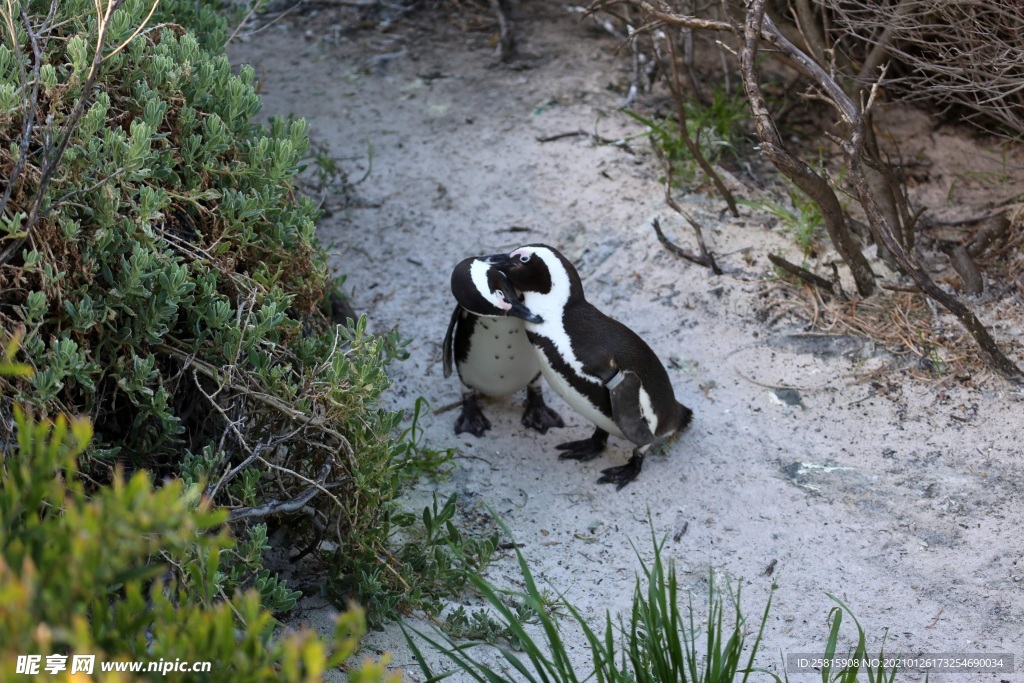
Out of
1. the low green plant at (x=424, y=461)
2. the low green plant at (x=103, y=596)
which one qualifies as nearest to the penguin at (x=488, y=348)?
the low green plant at (x=424, y=461)

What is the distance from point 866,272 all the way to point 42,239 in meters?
3.28

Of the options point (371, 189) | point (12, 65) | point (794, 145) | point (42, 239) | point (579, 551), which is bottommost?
point (579, 551)

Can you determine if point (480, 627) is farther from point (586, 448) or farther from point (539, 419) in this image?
point (539, 419)

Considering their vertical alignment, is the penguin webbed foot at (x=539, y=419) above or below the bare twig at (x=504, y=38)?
below

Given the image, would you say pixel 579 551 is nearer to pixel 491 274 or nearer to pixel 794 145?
pixel 491 274

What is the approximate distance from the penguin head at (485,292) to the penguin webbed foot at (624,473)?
0.65 m

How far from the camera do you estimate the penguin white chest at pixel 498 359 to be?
391 centimetres

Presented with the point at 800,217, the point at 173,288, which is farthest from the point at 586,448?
the point at 173,288

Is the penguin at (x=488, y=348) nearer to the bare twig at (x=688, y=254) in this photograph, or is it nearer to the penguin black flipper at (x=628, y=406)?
the penguin black flipper at (x=628, y=406)

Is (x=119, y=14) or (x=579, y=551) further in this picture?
(x=579, y=551)

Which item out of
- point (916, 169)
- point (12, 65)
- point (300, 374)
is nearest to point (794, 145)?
point (916, 169)

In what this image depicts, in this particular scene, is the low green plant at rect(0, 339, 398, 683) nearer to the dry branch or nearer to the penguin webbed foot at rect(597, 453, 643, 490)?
the penguin webbed foot at rect(597, 453, 643, 490)

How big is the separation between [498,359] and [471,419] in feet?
0.97

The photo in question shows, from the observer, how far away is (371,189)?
5457 millimetres
